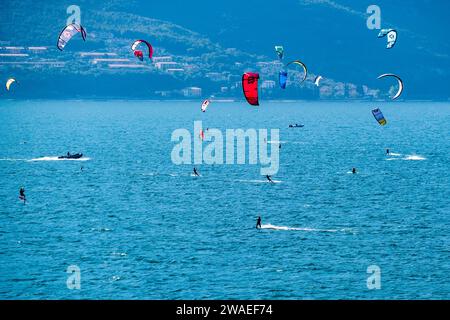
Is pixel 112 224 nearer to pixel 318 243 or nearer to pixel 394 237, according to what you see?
pixel 318 243

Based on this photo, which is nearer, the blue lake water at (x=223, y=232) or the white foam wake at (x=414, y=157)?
the blue lake water at (x=223, y=232)

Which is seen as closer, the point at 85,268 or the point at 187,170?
the point at 85,268

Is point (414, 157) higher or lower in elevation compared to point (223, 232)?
higher

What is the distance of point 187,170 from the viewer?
132 metres

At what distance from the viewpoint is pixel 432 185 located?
112625 millimetres

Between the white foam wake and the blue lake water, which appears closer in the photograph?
the blue lake water

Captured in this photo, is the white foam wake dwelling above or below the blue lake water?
above

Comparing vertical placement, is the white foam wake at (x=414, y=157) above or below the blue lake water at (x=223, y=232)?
above

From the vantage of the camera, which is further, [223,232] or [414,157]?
[414,157]

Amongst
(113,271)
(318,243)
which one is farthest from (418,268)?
(113,271)
